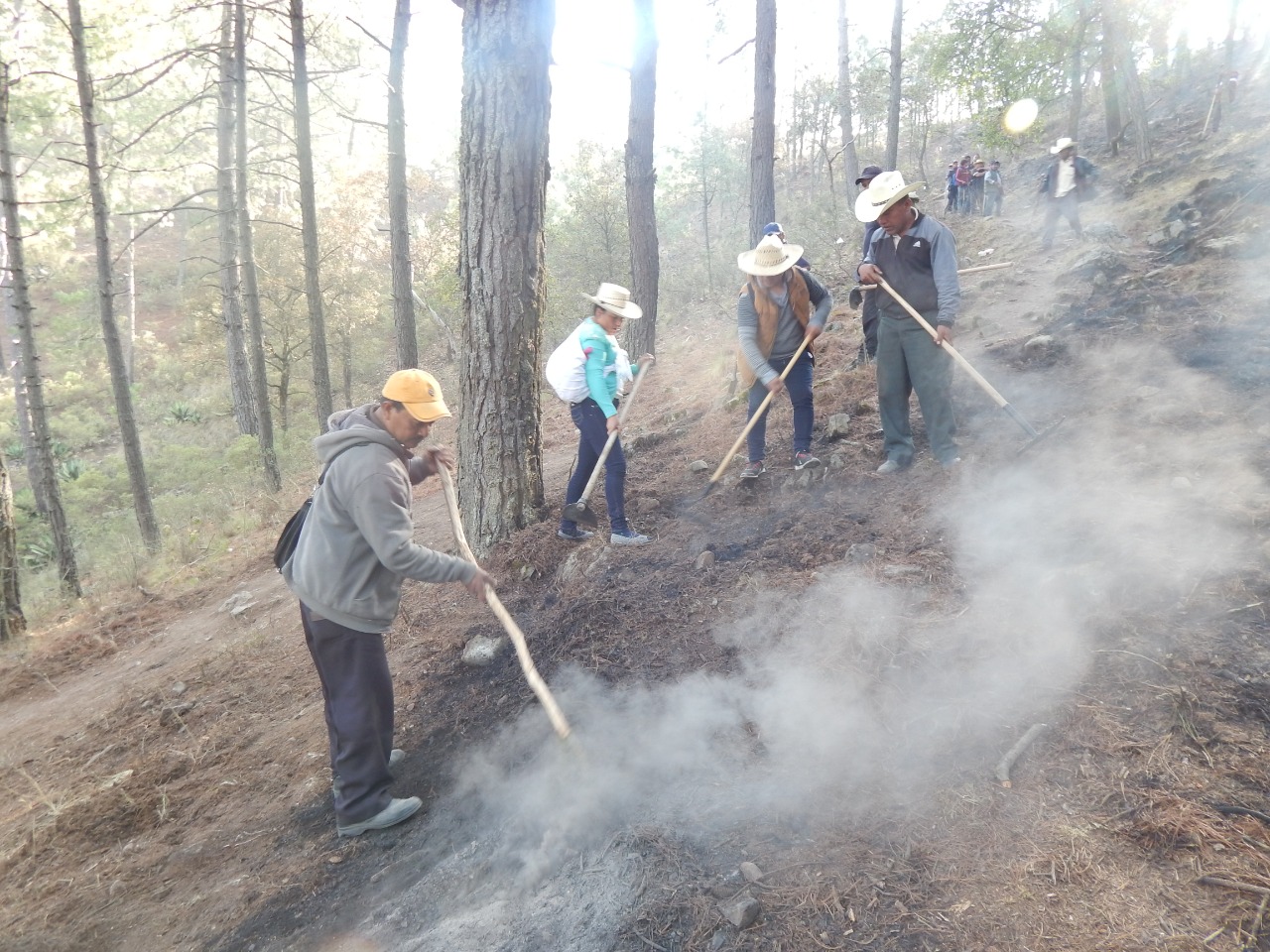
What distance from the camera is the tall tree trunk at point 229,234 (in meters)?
12.0

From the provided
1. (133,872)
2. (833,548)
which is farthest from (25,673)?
(833,548)

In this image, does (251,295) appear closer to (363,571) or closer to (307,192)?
(307,192)

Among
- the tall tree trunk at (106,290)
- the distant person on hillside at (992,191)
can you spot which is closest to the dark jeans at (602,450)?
the tall tree trunk at (106,290)

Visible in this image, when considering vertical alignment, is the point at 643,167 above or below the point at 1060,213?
above

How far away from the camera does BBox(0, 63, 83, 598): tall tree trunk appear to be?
765 cm

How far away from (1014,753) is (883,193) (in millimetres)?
3864

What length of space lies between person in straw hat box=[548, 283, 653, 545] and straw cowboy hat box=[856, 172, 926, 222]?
6.11ft

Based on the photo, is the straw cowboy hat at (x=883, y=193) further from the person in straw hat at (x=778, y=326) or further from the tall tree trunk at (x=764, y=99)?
the tall tree trunk at (x=764, y=99)

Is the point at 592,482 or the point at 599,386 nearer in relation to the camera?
the point at 599,386

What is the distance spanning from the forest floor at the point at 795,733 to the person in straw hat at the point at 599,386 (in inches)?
16.0

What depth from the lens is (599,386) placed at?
4785 millimetres

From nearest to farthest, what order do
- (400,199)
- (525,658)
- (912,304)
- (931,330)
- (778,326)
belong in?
(525,658) < (931,330) < (912,304) < (778,326) < (400,199)

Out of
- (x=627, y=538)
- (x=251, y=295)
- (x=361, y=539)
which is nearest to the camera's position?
(x=361, y=539)

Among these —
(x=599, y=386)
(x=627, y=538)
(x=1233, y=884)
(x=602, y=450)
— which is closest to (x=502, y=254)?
(x=599, y=386)
